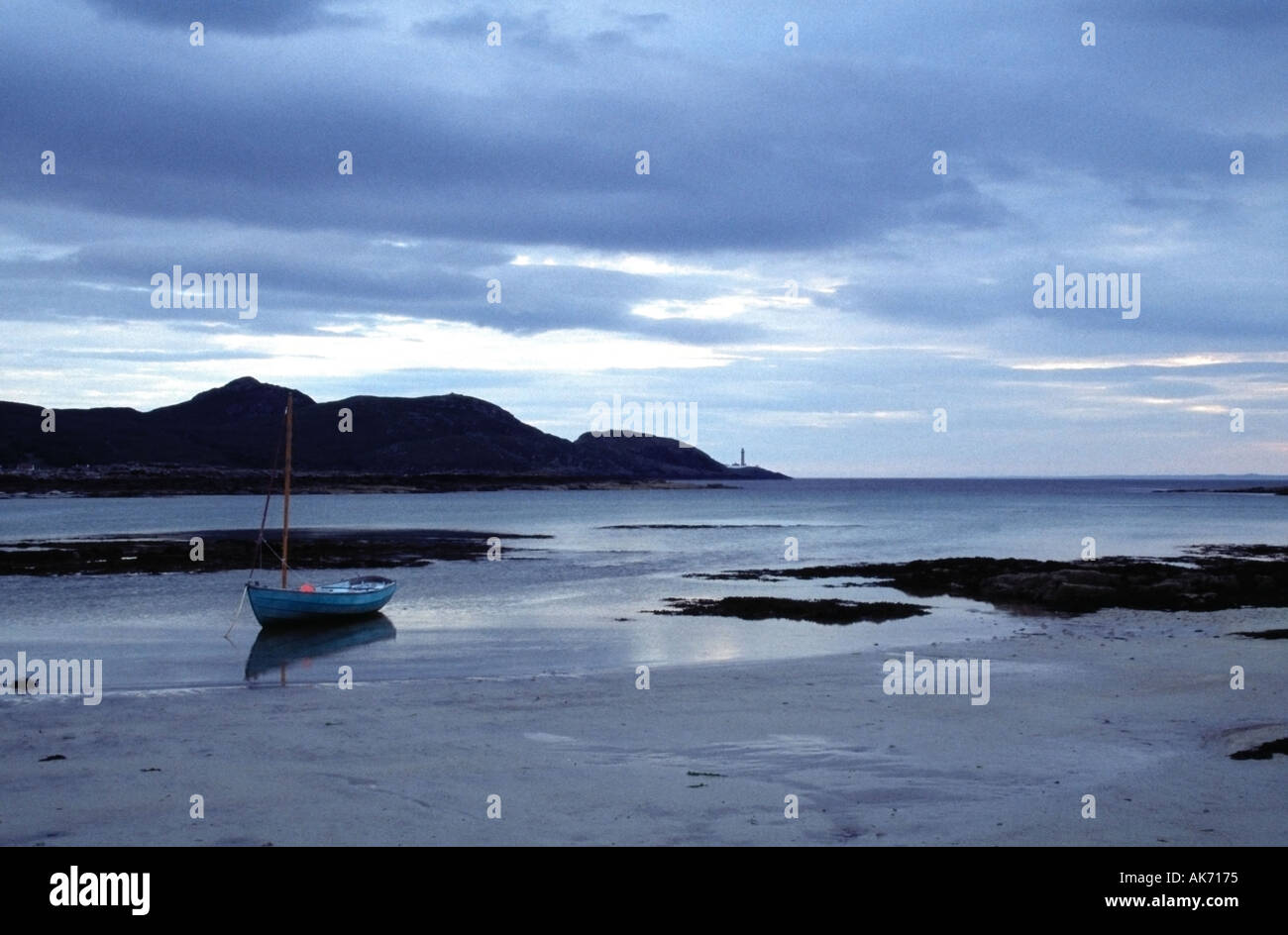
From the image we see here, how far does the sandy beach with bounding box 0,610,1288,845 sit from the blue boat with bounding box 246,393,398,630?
922 centimetres

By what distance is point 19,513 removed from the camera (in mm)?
117062

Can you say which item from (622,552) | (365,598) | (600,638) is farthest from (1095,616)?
(622,552)

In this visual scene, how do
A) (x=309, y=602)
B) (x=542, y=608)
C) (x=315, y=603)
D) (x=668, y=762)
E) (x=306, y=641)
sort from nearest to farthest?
(x=668, y=762) < (x=306, y=641) < (x=309, y=602) < (x=315, y=603) < (x=542, y=608)

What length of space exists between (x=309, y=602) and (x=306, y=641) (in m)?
2.20

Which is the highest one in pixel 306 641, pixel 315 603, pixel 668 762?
pixel 315 603

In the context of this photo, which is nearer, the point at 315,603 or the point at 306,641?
the point at 306,641

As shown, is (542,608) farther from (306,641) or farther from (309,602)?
(306,641)

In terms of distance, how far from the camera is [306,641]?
103 feet

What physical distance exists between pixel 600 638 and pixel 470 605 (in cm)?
1044

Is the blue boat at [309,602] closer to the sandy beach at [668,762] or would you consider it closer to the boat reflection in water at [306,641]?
the boat reflection in water at [306,641]

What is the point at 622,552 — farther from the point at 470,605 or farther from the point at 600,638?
the point at 600,638

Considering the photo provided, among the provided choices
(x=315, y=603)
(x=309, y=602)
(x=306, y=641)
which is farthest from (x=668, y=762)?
(x=315, y=603)

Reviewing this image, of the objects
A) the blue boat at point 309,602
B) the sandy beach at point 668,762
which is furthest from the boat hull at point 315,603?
the sandy beach at point 668,762

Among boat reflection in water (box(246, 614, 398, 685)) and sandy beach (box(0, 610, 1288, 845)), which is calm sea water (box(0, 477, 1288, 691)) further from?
sandy beach (box(0, 610, 1288, 845))
